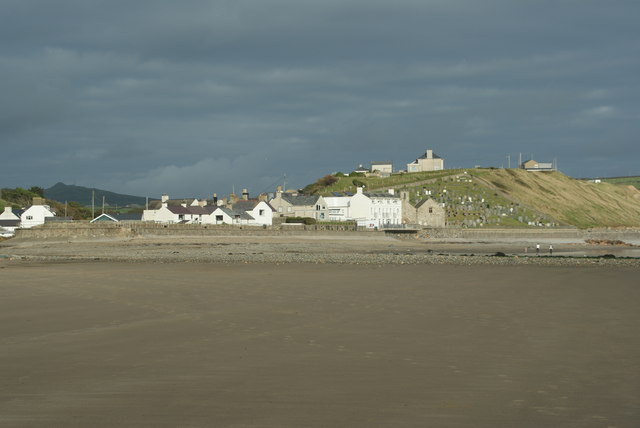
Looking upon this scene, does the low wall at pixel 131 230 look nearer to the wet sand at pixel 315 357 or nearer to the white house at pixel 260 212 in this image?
the white house at pixel 260 212

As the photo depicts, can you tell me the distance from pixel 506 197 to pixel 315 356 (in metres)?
105

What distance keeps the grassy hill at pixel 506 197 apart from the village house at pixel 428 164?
14.8m

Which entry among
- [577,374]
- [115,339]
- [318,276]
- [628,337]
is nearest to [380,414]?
[577,374]

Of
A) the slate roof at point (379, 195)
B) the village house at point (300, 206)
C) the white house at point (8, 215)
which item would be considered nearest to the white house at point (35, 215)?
the white house at point (8, 215)

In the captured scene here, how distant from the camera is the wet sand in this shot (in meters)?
6.35

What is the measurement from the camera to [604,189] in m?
148

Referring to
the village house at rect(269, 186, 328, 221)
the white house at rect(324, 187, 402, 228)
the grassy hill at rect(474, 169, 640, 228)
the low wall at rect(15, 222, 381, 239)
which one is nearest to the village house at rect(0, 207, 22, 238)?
the low wall at rect(15, 222, 381, 239)

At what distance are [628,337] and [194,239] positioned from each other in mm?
45758

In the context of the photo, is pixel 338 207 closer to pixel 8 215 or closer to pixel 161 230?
pixel 161 230

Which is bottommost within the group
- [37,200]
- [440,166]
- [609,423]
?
[609,423]

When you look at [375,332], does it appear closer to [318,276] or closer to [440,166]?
[318,276]

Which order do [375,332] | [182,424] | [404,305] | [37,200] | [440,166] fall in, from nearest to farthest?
[182,424]
[375,332]
[404,305]
[37,200]
[440,166]

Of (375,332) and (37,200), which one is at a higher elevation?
(37,200)

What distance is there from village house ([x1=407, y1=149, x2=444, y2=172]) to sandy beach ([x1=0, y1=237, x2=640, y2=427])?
12237 centimetres
